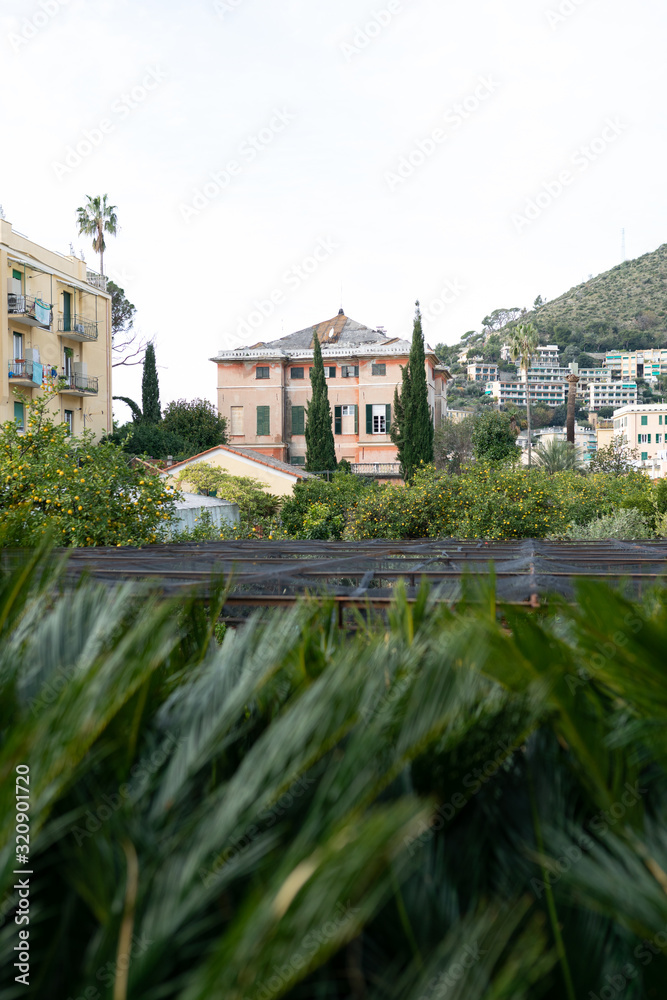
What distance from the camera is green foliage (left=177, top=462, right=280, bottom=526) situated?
25.5 meters

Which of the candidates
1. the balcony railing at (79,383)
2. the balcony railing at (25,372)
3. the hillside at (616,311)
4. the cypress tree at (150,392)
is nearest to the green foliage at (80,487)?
the balcony railing at (25,372)

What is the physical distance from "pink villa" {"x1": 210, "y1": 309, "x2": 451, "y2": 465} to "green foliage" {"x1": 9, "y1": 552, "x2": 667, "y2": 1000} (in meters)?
39.3

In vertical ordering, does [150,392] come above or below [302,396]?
above

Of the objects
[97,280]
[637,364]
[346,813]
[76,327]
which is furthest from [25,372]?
[637,364]

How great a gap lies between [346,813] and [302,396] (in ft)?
136

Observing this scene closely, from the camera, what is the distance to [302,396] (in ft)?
137

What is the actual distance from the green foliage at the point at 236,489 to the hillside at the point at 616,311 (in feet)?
314

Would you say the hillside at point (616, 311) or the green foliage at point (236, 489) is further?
the hillside at point (616, 311)

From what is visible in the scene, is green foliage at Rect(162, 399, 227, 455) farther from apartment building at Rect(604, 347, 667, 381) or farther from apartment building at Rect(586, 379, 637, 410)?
apartment building at Rect(586, 379, 637, 410)

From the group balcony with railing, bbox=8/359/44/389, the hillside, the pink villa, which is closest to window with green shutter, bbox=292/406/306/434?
the pink villa

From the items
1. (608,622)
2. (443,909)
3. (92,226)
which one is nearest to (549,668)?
(608,622)

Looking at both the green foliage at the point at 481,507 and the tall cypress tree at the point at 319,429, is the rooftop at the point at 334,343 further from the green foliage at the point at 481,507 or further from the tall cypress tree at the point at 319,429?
the green foliage at the point at 481,507

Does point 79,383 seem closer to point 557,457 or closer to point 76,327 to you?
point 76,327

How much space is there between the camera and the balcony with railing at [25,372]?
27062 mm
